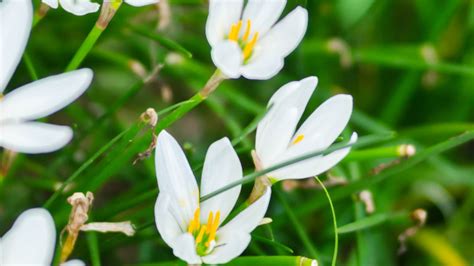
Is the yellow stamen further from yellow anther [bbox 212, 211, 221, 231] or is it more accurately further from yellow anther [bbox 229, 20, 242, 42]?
yellow anther [bbox 229, 20, 242, 42]

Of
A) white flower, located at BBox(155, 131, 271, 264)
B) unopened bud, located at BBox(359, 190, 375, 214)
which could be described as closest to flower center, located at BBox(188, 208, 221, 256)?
white flower, located at BBox(155, 131, 271, 264)

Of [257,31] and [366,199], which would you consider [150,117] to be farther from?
[366,199]

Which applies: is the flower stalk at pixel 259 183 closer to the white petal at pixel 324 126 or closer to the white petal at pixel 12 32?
the white petal at pixel 324 126

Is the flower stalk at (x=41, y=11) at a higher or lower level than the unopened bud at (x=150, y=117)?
higher

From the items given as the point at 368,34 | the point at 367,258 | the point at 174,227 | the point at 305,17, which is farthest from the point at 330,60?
the point at 174,227

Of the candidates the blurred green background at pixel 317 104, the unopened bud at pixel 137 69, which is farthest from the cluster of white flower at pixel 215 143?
the unopened bud at pixel 137 69

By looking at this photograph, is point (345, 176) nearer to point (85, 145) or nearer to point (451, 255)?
point (451, 255)
